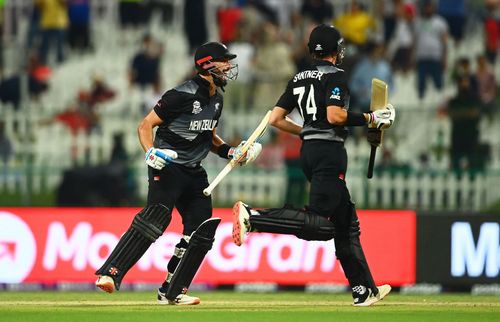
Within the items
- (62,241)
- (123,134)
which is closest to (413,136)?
(123,134)

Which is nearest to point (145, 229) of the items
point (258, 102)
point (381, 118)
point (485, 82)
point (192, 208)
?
point (192, 208)

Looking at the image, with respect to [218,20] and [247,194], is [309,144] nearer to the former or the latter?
[247,194]

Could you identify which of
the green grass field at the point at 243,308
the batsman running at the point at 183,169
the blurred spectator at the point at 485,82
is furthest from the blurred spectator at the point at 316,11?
the batsman running at the point at 183,169

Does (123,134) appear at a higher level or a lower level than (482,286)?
higher

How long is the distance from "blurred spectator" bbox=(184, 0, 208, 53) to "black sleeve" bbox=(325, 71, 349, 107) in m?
12.0

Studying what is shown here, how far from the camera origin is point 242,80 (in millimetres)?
21984

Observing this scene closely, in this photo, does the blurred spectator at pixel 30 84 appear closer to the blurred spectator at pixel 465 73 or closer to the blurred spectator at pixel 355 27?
the blurred spectator at pixel 355 27

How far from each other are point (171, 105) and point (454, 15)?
12699 millimetres

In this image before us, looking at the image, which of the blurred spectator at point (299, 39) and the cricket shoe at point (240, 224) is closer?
the cricket shoe at point (240, 224)

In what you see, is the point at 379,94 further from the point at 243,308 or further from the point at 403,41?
the point at 403,41

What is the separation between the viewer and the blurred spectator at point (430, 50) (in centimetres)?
2228

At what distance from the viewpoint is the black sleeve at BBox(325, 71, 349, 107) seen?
12.0 m

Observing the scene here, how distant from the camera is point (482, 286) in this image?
1598cm

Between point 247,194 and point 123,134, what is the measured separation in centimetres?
223
